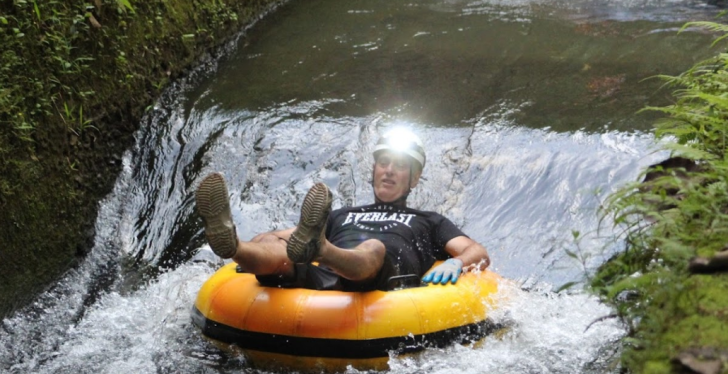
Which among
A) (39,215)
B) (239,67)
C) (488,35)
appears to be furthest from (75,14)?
(488,35)

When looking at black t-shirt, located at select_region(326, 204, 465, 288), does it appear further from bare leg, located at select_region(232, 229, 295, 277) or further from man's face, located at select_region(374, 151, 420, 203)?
bare leg, located at select_region(232, 229, 295, 277)

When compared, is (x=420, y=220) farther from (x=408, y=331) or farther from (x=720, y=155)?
(x=720, y=155)

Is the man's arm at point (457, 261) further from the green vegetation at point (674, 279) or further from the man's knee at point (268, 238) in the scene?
the green vegetation at point (674, 279)

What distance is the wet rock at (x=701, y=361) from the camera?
2.22m

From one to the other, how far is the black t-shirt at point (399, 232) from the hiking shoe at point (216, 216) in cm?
123

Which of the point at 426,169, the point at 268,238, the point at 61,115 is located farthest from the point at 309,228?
the point at 61,115

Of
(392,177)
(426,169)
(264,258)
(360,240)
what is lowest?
(426,169)

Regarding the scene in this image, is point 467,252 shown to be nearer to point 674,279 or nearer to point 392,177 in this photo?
point 392,177

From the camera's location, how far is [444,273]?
4629mm

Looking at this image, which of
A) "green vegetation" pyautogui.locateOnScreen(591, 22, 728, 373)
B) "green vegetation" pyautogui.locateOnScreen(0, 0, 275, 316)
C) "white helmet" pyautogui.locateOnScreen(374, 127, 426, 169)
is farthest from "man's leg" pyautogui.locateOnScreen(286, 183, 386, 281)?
"green vegetation" pyautogui.locateOnScreen(0, 0, 275, 316)

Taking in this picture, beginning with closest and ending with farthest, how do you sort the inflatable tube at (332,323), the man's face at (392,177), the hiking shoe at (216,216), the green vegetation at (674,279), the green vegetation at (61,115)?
the green vegetation at (674,279)
the hiking shoe at (216,216)
the inflatable tube at (332,323)
the green vegetation at (61,115)
the man's face at (392,177)

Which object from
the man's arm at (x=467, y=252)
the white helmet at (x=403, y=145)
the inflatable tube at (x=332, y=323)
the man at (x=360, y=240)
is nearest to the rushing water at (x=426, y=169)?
the inflatable tube at (x=332, y=323)

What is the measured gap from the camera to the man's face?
17.9 feet

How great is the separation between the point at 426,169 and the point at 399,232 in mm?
1626
